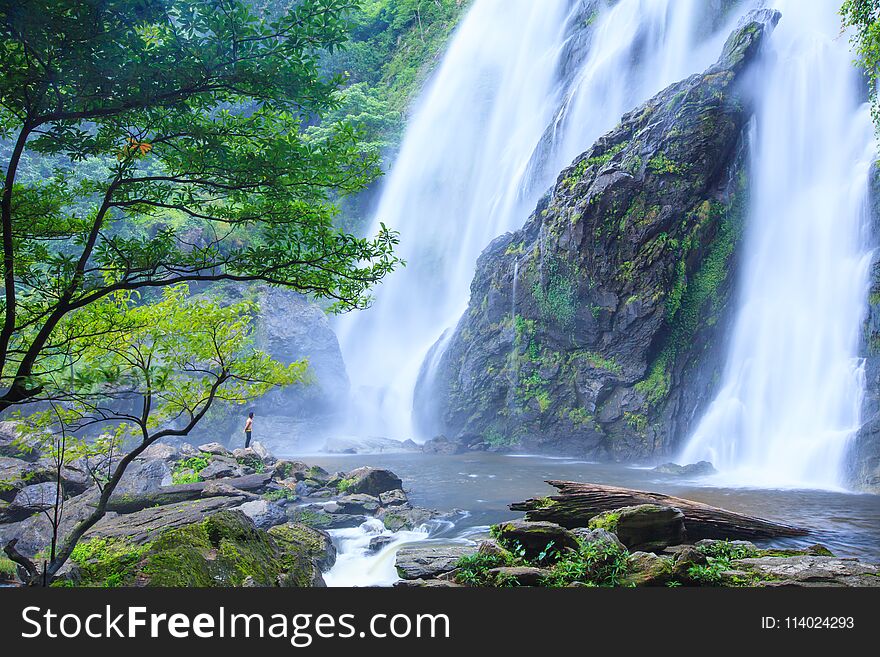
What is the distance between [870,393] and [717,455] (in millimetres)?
5026

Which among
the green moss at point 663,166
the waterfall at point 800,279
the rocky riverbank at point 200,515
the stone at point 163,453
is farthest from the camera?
the green moss at point 663,166

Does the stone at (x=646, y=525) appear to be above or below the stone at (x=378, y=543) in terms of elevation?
above

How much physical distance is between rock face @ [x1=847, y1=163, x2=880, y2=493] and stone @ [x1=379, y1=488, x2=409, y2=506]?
455 inches

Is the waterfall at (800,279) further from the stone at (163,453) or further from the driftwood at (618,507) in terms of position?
the stone at (163,453)

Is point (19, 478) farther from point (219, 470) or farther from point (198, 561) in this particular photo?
point (198, 561)

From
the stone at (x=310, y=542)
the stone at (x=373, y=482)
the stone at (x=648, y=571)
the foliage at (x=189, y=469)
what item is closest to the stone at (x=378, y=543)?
the stone at (x=310, y=542)

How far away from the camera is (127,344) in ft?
18.0

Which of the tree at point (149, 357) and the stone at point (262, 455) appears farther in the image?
the stone at point (262, 455)

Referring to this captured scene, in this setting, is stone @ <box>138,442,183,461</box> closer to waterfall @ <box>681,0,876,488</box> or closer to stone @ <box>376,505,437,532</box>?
stone @ <box>376,505,437,532</box>

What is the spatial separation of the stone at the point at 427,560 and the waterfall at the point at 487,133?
2187 centimetres

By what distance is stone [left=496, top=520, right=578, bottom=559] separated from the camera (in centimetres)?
764

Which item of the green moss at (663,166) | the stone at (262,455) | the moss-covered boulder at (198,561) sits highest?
the green moss at (663,166)

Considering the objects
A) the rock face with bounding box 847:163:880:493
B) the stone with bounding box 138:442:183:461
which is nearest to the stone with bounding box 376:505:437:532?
the stone with bounding box 138:442:183:461

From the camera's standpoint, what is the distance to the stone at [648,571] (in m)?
6.41
